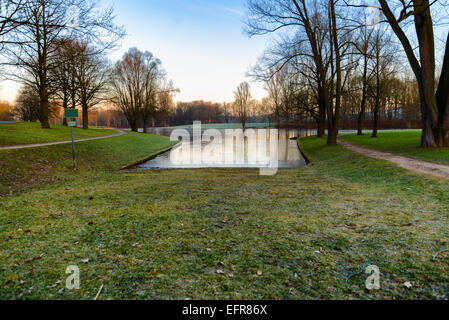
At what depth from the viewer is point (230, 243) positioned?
3.71 metres

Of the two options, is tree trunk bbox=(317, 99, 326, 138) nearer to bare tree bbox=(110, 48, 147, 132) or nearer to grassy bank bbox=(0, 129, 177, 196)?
grassy bank bbox=(0, 129, 177, 196)

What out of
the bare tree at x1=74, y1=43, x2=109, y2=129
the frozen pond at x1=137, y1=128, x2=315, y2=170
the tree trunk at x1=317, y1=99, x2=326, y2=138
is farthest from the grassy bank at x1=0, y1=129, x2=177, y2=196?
the tree trunk at x1=317, y1=99, x2=326, y2=138

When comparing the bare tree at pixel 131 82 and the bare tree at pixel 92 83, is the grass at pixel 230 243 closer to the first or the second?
the bare tree at pixel 92 83

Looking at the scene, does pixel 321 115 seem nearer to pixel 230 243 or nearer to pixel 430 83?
pixel 430 83

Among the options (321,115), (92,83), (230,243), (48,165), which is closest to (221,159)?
(48,165)

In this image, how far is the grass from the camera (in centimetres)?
267

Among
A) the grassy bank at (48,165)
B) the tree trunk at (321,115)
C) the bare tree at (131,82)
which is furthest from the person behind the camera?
the bare tree at (131,82)

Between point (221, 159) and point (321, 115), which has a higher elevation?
point (321, 115)

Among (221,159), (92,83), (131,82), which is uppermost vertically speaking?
(131,82)

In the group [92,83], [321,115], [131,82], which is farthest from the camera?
[131,82]

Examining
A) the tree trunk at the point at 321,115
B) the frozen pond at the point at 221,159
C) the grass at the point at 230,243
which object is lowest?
the grass at the point at 230,243

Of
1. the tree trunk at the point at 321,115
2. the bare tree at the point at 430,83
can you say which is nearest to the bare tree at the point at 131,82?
the tree trunk at the point at 321,115

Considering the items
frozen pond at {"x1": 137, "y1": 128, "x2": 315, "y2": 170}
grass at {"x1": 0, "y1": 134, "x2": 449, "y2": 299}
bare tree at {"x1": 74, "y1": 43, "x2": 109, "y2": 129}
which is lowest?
grass at {"x1": 0, "y1": 134, "x2": 449, "y2": 299}

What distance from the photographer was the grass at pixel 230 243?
105 inches
